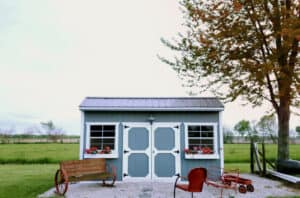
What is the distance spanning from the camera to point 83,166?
688 cm

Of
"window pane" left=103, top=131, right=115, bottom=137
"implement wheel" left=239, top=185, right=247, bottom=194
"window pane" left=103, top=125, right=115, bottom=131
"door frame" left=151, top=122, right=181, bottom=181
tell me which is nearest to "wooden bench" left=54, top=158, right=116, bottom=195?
"window pane" left=103, top=131, right=115, bottom=137

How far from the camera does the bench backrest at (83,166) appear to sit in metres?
6.51

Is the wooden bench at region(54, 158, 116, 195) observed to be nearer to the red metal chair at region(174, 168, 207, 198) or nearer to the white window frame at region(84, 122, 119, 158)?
the white window frame at region(84, 122, 119, 158)

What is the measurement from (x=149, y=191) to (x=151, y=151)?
66.8 inches

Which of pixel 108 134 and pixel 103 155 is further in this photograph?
pixel 108 134

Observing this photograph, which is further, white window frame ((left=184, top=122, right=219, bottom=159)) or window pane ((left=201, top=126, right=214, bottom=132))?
window pane ((left=201, top=126, right=214, bottom=132))

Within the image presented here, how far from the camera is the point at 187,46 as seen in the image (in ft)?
30.2

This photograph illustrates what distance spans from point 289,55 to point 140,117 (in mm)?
5550

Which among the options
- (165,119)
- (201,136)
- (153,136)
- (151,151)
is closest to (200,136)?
(201,136)

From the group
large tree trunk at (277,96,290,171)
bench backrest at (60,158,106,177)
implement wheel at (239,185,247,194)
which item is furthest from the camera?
large tree trunk at (277,96,290,171)

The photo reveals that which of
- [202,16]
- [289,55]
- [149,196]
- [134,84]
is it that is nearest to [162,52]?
[202,16]

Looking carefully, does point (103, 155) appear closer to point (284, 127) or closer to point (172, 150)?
point (172, 150)

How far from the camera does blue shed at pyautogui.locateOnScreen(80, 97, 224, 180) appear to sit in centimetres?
779

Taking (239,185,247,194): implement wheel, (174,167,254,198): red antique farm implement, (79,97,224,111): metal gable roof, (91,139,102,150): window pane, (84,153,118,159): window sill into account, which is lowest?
(239,185,247,194): implement wheel
